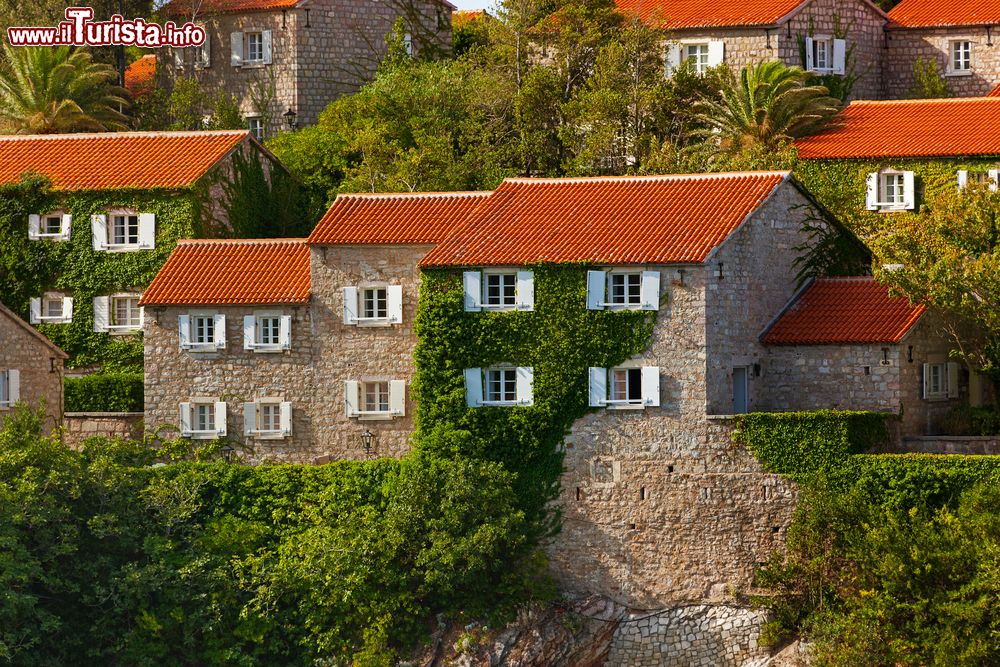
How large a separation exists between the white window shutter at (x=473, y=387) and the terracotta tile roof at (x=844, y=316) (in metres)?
7.58

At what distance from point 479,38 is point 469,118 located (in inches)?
340

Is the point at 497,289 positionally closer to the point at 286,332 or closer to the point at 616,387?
the point at 616,387

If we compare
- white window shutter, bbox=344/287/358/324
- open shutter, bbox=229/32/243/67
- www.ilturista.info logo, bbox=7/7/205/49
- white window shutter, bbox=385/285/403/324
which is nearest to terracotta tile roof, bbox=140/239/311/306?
white window shutter, bbox=344/287/358/324

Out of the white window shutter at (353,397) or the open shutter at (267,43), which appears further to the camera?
the open shutter at (267,43)

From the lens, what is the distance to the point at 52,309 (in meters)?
67.2

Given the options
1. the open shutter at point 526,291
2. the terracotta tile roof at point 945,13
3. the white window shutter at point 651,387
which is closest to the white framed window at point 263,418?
the open shutter at point 526,291

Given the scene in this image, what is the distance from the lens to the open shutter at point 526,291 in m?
56.0

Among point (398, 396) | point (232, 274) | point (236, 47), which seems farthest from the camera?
point (236, 47)

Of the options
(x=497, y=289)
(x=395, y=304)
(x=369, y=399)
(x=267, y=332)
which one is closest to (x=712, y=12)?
(x=395, y=304)

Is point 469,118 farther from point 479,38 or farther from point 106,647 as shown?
point 106,647

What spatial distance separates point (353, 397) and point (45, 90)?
73.9 ft

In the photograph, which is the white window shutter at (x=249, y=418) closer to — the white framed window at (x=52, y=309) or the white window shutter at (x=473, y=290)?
the white window shutter at (x=473, y=290)

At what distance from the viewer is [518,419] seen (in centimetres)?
5581

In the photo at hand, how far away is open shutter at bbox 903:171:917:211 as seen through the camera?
66625mm
